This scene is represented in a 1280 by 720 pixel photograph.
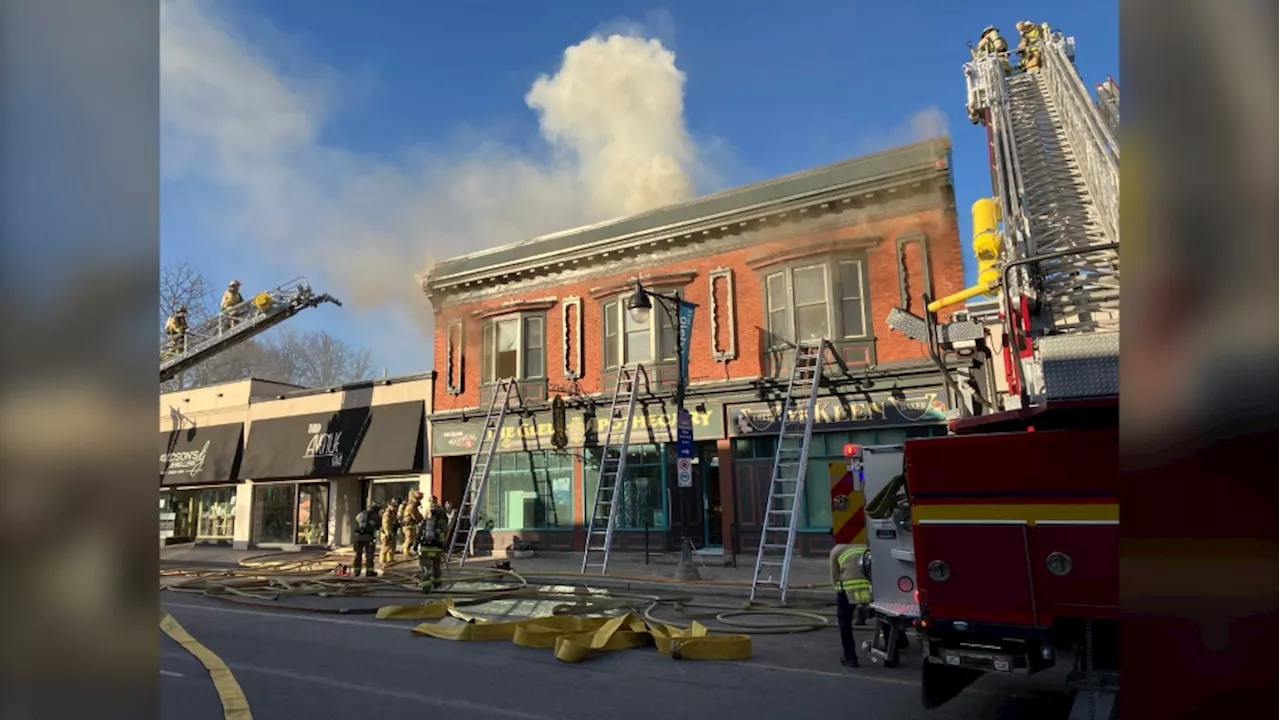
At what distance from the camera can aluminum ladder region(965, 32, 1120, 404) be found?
14.1 feet

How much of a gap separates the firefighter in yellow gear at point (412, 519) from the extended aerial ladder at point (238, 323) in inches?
351

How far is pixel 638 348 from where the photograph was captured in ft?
62.7

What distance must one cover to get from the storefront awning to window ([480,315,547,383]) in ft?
8.74

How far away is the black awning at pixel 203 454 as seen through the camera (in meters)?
25.4

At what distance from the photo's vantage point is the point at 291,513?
24.2m

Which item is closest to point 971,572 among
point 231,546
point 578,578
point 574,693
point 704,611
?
point 574,693

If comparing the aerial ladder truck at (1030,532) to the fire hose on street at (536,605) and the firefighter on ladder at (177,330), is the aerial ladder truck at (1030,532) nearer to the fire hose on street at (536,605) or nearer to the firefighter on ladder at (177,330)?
the fire hose on street at (536,605)

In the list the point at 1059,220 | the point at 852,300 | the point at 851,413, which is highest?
the point at 852,300

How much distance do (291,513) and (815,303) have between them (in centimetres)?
1753

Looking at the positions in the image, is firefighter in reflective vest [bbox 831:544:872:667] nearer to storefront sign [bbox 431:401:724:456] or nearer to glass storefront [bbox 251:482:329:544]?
storefront sign [bbox 431:401:724:456]

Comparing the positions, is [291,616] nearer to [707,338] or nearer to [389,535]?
[389,535]

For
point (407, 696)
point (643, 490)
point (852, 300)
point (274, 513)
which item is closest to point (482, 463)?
point (643, 490)
